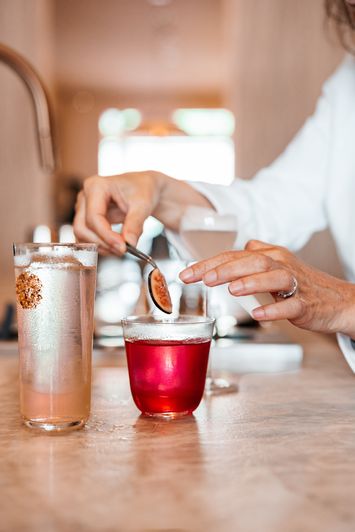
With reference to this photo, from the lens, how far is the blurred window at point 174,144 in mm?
11359

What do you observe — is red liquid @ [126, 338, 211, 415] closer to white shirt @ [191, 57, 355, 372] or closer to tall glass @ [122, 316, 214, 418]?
tall glass @ [122, 316, 214, 418]

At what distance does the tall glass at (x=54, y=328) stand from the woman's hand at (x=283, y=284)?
143mm

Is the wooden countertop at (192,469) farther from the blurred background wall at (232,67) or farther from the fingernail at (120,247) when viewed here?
the blurred background wall at (232,67)

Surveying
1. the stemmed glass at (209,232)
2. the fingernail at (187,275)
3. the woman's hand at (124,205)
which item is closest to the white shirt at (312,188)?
the woman's hand at (124,205)

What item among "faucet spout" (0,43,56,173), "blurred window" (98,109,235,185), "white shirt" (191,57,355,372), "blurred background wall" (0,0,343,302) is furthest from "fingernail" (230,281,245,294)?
"blurred window" (98,109,235,185)

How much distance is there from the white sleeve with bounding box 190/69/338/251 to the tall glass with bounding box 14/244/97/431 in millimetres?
848

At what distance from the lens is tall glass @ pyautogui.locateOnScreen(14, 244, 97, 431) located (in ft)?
2.56

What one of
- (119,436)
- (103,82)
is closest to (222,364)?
(119,436)

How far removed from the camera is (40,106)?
1202 millimetres

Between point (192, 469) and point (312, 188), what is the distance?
1.08 metres

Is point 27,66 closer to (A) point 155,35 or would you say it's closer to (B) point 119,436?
(B) point 119,436

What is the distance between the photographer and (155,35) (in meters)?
7.70

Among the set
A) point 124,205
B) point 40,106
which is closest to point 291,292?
point 124,205

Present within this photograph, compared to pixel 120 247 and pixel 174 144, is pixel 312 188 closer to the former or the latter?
pixel 120 247
